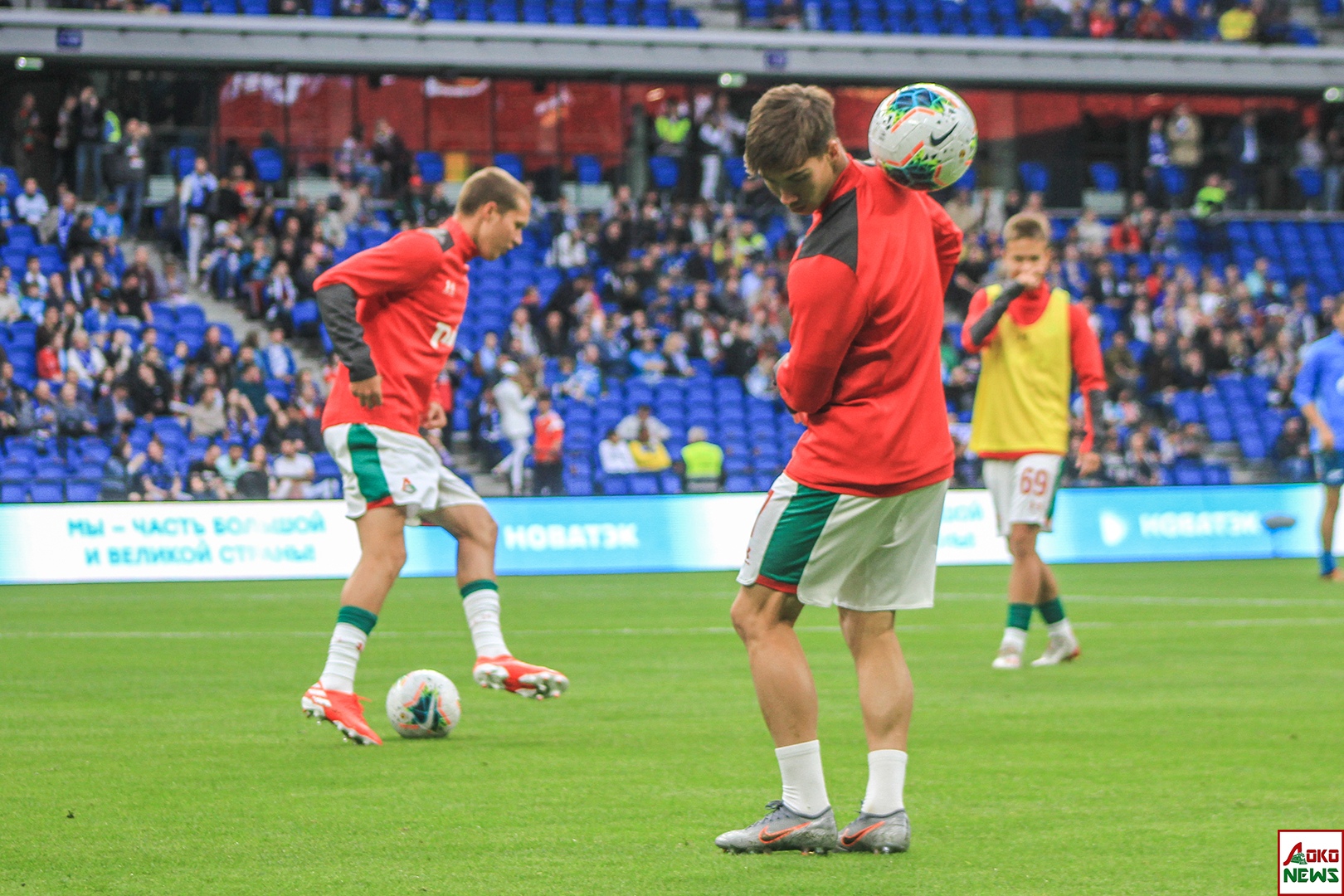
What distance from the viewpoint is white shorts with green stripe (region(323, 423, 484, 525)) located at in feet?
23.6

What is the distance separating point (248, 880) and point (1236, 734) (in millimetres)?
4413

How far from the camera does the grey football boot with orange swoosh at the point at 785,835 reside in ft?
15.5

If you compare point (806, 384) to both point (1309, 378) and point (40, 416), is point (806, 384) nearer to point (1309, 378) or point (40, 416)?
point (1309, 378)

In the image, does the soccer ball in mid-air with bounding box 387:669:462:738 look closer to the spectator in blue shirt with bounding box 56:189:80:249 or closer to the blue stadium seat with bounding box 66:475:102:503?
the blue stadium seat with bounding box 66:475:102:503

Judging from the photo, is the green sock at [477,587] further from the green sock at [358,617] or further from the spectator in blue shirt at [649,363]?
the spectator in blue shirt at [649,363]

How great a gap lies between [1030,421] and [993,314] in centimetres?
92

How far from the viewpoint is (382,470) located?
721 centimetres

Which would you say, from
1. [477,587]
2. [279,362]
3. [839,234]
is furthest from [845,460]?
[279,362]

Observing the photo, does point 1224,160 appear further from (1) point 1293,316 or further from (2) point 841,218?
(2) point 841,218

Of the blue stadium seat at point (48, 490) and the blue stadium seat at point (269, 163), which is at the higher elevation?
the blue stadium seat at point (269, 163)

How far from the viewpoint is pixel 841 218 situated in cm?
470

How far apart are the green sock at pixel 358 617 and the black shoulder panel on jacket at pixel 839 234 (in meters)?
3.08
